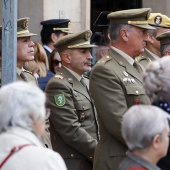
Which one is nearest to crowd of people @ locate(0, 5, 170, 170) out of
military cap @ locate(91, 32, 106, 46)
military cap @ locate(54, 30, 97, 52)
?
military cap @ locate(54, 30, 97, 52)

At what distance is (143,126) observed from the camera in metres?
5.36

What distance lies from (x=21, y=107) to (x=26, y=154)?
278 mm

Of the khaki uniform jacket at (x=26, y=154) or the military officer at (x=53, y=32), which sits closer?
the khaki uniform jacket at (x=26, y=154)

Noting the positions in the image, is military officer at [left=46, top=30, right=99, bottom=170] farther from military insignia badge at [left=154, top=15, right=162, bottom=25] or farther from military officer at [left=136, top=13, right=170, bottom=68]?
military insignia badge at [left=154, top=15, right=162, bottom=25]

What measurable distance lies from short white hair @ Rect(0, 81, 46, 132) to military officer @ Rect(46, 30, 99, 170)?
279cm

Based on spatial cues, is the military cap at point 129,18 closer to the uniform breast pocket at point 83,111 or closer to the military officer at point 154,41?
the uniform breast pocket at point 83,111

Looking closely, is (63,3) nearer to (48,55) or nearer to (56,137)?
(48,55)

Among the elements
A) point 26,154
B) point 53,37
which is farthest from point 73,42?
point 26,154

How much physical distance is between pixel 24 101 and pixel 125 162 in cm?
74

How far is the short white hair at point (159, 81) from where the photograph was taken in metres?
6.04

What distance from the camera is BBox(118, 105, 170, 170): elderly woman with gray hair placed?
5.37 metres

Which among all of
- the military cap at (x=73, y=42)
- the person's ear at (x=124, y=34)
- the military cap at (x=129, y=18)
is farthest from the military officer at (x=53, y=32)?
the person's ear at (x=124, y=34)

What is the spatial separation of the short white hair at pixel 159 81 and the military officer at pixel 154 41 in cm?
263

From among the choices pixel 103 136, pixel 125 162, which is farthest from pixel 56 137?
pixel 125 162
